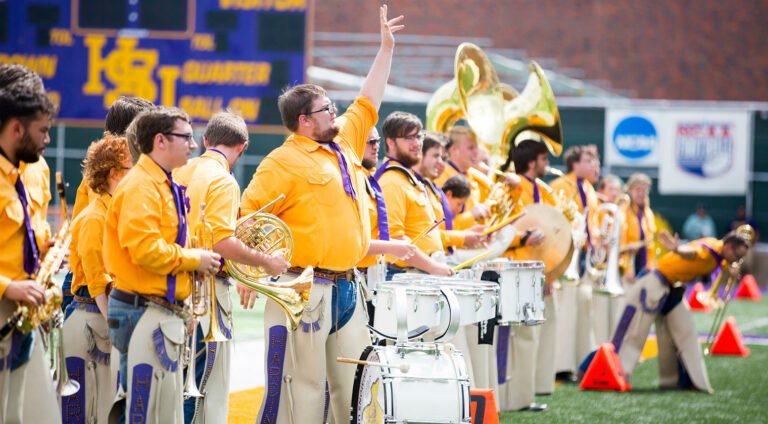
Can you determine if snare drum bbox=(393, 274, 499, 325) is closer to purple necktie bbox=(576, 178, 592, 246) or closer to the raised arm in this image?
the raised arm

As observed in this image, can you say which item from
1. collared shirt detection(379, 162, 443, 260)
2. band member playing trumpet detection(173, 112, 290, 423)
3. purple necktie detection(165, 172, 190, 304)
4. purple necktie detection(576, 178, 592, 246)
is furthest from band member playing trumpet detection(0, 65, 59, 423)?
purple necktie detection(576, 178, 592, 246)

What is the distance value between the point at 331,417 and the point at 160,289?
2354mm

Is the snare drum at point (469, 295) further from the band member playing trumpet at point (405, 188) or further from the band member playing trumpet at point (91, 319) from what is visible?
the band member playing trumpet at point (91, 319)

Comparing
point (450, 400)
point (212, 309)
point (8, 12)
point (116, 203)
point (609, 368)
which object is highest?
point (8, 12)

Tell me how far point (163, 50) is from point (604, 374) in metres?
7.91

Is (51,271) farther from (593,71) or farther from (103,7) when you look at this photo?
(593,71)

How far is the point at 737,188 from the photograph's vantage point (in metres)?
24.0

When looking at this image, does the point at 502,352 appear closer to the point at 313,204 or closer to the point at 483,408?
the point at 483,408

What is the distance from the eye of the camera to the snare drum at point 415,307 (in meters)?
6.32

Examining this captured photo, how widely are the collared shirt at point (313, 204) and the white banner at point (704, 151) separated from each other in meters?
17.6

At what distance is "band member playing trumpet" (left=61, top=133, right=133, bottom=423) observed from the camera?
6.27m

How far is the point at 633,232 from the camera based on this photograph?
13984 millimetres

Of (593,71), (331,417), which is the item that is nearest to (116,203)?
(331,417)

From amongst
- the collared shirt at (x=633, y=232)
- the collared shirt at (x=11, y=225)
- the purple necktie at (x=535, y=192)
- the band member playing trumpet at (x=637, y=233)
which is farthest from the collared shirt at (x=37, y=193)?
the band member playing trumpet at (x=637, y=233)
